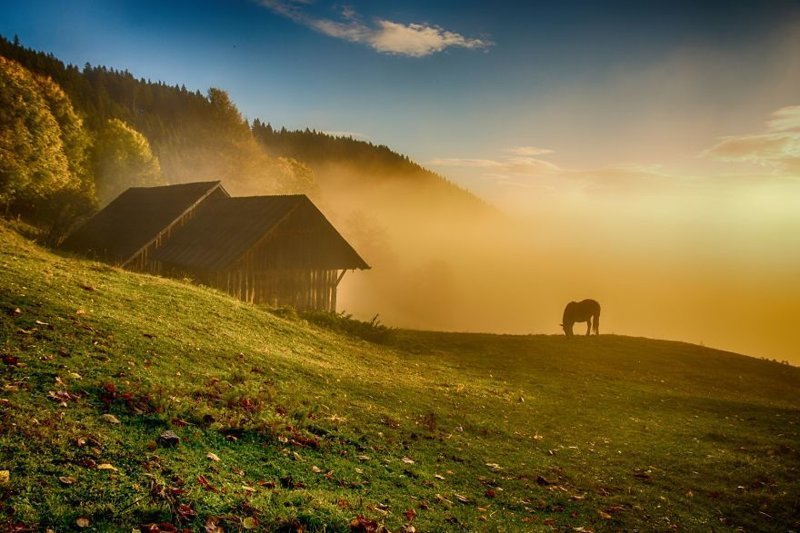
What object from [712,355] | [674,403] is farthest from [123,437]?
[712,355]

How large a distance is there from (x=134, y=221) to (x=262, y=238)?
15.6 m

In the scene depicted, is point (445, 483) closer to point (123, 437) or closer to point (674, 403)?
point (123, 437)

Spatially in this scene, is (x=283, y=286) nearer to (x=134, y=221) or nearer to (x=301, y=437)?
(x=134, y=221)

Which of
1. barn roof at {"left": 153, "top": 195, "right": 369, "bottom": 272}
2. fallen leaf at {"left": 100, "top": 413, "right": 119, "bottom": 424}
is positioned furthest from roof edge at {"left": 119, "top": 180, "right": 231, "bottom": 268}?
fallen leaf at {"left": 100, "top": 413, "right": 119, "bottom": 424}

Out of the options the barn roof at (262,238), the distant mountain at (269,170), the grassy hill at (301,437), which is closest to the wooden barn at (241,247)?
the barn roof at (262,238)

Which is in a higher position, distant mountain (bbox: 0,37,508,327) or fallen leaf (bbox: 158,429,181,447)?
distant mountain (bbox: 0,37,508,327)

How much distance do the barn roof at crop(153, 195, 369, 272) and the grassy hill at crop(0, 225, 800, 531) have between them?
13357 millimetres

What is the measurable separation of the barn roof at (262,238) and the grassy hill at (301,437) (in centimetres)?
1336

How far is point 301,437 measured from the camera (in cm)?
845

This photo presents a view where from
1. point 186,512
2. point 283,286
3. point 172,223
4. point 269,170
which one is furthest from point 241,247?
point 269,170

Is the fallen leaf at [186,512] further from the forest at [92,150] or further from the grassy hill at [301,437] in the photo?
the forest at [92,150]

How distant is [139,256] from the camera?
120ft

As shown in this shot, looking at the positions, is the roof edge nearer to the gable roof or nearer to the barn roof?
the gable roof

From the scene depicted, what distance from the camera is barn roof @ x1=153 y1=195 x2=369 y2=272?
110 ft
